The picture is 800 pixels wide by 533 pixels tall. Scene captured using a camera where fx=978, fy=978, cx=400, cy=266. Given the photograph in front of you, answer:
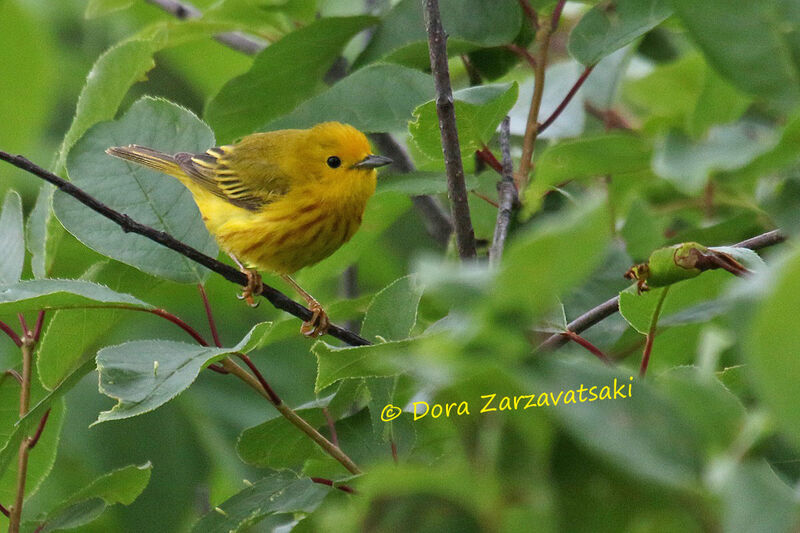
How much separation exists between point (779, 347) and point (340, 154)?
2.97 metres

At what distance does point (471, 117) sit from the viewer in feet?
6.29

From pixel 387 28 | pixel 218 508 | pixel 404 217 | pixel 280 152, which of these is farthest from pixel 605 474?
pixel 404 217

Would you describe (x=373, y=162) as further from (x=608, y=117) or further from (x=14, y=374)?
(x=14, y=374)

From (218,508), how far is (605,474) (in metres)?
1.10

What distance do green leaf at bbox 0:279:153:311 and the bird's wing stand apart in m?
1.80

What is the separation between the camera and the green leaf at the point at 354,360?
4.55 feet

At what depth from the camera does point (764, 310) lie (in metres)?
0.63

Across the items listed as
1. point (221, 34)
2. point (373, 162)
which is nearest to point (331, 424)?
point (373, 162)

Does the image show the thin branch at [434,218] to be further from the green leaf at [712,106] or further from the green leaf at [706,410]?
the green leaf at [706,410]

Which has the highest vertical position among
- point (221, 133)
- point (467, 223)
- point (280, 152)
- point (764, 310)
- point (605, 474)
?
point (764, 310)

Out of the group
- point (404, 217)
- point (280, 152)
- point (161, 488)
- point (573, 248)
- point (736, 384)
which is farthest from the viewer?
point (404, 217)

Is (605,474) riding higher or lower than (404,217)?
higher

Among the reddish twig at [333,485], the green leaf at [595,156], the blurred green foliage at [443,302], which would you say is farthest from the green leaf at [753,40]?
the reddish twig at [333,485]

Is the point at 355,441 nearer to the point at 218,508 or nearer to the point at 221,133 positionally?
the point at 218,508
